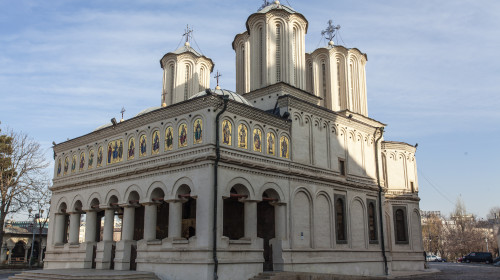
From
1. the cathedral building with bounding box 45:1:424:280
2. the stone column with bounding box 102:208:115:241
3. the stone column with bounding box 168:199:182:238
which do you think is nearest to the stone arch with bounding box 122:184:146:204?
the cathedral building with bounding box 45:1:424:280

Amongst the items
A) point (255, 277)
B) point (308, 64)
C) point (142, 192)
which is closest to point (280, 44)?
point (308, 64)

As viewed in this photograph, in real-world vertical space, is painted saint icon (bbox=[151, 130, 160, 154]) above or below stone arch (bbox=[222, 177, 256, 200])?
above

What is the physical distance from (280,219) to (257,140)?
144 inches

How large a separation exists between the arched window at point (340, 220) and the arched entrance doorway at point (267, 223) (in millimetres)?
4112

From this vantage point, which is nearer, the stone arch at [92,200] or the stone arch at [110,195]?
the stone arch at [110,195]

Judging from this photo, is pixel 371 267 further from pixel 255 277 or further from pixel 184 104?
pixel 184 104

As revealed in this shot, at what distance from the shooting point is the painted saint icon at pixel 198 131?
17484 mm

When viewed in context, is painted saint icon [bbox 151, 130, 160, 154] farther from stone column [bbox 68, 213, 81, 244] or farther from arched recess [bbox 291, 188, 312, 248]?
stone column [bbox 68, 213, 81, 244]

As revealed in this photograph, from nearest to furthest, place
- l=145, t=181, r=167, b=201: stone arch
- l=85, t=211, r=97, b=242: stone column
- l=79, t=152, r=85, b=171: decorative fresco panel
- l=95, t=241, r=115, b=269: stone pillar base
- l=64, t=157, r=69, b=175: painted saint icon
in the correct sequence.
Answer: l=145, t=181, r=167, b=201: stone arch, l=95, t=241, r=115, b=269: stone pillar base, l=85, t=211, r=97, b=242: stone column, l=79, t=152, r=85, b=171: decorative fresco panel, l=64, t=157, r=69, b=175: painted saint icon

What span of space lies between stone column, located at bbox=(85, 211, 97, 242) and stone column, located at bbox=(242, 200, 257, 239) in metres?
8.89

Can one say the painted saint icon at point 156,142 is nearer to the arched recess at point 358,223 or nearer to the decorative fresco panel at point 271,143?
the decorative fresco panel at point 271,143

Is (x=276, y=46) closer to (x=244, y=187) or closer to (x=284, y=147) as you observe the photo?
(x=284, y=147)

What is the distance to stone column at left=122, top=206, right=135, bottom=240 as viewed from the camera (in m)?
19.6

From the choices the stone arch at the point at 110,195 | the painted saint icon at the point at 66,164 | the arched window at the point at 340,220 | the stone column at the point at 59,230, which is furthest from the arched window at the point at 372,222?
the painted saint icon at the point at 66,164
